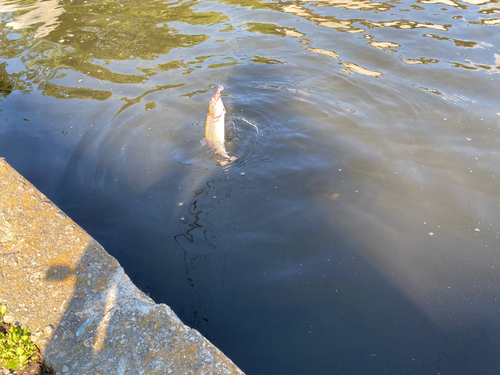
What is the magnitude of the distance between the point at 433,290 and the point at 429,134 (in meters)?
2.42

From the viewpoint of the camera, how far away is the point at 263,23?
26.4 ft

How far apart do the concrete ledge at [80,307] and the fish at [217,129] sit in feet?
6.66

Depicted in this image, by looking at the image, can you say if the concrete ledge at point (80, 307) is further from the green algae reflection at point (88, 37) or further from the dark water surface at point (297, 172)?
the green algae reflection at point (88, 37)

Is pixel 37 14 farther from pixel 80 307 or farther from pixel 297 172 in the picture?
pixel 80 307

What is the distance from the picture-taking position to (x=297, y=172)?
433 centimetres

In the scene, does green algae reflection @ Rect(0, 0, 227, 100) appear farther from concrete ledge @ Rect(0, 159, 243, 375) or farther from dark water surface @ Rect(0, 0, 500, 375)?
concrete ledge @ Rect(0, 159, 243, 375)

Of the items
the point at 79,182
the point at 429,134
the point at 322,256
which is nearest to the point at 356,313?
the point at 322,256

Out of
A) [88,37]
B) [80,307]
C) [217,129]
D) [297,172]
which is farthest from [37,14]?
[80,307]

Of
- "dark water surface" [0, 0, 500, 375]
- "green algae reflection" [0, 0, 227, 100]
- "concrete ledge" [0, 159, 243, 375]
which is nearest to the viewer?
"concrete ledge" [0, 159, 243, 375]

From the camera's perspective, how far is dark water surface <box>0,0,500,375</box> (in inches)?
115

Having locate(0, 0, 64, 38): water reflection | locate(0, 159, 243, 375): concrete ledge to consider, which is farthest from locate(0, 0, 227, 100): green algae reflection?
locate(0, 159, 243, 375): concrete ledge

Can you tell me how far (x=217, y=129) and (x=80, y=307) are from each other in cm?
258

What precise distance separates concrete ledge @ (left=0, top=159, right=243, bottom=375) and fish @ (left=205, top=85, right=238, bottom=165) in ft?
6.66

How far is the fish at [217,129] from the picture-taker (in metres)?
4.21
